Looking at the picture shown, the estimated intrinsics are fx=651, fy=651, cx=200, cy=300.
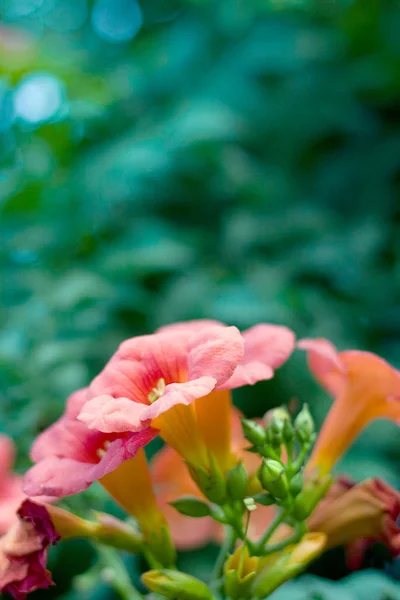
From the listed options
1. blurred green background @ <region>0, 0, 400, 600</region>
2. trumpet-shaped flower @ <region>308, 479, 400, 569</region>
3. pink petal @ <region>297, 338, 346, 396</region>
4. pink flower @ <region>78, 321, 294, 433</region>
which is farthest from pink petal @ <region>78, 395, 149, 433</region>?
blurred green background @ <region>0, 0, 400, 600</region>

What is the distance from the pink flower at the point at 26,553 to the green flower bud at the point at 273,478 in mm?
459

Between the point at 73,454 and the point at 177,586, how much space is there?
0.36 metres

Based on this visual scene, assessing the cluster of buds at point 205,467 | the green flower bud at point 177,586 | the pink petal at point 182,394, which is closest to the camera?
the pink petal at point 182,394

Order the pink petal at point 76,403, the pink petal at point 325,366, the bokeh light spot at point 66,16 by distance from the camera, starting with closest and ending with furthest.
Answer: the pink petal at point 76,403
the pink petal at point 325,366
the bokeh light spot at point 66,16

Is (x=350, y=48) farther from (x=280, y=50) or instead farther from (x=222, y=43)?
(x=222, y=43)

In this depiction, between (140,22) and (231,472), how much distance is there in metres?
3.02

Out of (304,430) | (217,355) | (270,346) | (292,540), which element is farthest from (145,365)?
(292,540)

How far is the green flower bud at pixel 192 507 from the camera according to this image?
146 centimetres

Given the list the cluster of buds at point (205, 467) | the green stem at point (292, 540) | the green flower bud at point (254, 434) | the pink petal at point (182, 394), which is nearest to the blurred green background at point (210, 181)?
A: the cluster of buds at point (205, 467)

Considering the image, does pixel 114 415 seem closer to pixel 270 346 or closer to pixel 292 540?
pixel 270 346

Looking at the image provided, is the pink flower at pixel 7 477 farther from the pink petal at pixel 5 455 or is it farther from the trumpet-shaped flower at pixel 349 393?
the trumpet-shaped flower at pixel 349 393

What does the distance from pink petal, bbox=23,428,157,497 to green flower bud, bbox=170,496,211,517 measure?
0.24 meters

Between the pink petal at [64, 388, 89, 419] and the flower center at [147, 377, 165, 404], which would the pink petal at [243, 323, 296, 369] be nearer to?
the flower center at [147, 377, 165, 404]

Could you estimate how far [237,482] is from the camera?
56.1 inches
